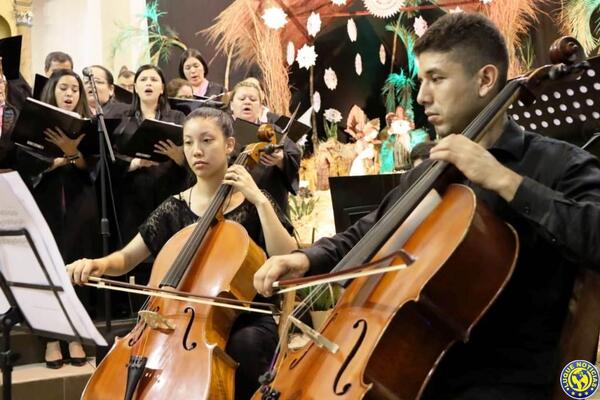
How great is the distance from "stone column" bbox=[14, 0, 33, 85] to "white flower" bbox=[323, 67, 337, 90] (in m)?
3.06

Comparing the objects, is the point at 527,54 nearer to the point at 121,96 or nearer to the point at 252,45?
the point at 252,45

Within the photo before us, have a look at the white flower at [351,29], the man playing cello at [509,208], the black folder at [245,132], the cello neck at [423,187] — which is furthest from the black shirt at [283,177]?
the white flower at [351,29]

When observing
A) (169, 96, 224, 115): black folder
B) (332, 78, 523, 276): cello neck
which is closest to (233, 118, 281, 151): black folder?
(169, 96, 224, 115): black folder

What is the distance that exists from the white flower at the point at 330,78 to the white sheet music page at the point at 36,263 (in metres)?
5.84

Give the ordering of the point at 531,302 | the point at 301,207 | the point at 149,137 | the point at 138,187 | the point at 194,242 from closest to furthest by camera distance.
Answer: the point at 531,302 → the point at 194,242 → the point at 149,137 → the point at 138,187 → the point at 301,207

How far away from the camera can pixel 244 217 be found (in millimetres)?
2451

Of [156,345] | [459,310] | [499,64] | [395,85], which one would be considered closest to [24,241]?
[156,345]

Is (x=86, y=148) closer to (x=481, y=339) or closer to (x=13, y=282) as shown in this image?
(x=13, y=282)

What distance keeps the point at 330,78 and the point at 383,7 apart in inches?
38.4

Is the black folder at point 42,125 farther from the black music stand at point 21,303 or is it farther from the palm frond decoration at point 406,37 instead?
the palm frond decoration at point 406,37

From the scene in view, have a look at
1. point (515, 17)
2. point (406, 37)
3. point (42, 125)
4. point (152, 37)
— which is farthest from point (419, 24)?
point (42, 125)

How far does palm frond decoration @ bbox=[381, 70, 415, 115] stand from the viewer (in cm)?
738

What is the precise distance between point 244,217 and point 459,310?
1.23 m

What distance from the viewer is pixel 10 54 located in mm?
3580
